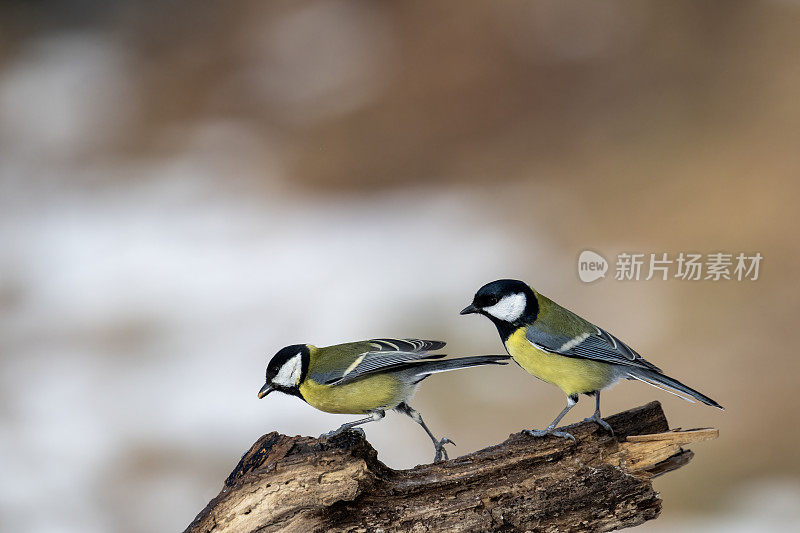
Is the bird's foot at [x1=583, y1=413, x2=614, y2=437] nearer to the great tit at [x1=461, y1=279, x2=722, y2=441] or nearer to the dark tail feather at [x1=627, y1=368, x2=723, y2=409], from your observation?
the great tit at [x1=461, y1=279, x2=722, y2=441]

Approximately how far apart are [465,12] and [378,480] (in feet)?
10.8

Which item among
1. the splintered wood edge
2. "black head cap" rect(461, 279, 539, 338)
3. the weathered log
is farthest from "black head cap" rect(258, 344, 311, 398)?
the splintered wood edge

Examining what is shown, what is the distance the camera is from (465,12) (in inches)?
178

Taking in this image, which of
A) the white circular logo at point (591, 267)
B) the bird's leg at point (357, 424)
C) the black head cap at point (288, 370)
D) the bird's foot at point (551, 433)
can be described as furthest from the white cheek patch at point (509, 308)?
the white circular logo at point (591, 267)

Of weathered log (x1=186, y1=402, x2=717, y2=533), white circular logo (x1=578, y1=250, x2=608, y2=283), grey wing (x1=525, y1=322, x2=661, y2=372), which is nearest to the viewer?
weathered log (x1=186, y1=402, x2=717, y2=533)

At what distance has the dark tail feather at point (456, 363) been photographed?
1.96m

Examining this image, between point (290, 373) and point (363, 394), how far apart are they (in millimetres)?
214

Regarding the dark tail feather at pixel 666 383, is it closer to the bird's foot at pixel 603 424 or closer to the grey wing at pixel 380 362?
the bird's foot at pixel 603 424

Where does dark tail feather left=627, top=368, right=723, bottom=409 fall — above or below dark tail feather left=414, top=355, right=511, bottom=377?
below

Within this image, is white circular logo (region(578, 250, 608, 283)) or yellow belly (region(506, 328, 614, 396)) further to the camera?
white circular logo (region(578, 250, 608, 283))

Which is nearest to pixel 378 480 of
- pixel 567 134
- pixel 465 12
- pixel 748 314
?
pixel 748 314

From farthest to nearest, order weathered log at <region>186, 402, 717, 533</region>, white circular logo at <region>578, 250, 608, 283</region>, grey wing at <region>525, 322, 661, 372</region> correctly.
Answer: white circular logo at <region>578, 250, 608, 283</region> → grey wing at <region>525, 322, 661, 372</region> → weathered log at <region>186, 402, 717, 533</region>

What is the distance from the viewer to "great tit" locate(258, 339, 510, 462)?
2041mm

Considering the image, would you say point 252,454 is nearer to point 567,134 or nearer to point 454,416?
point 454,416
